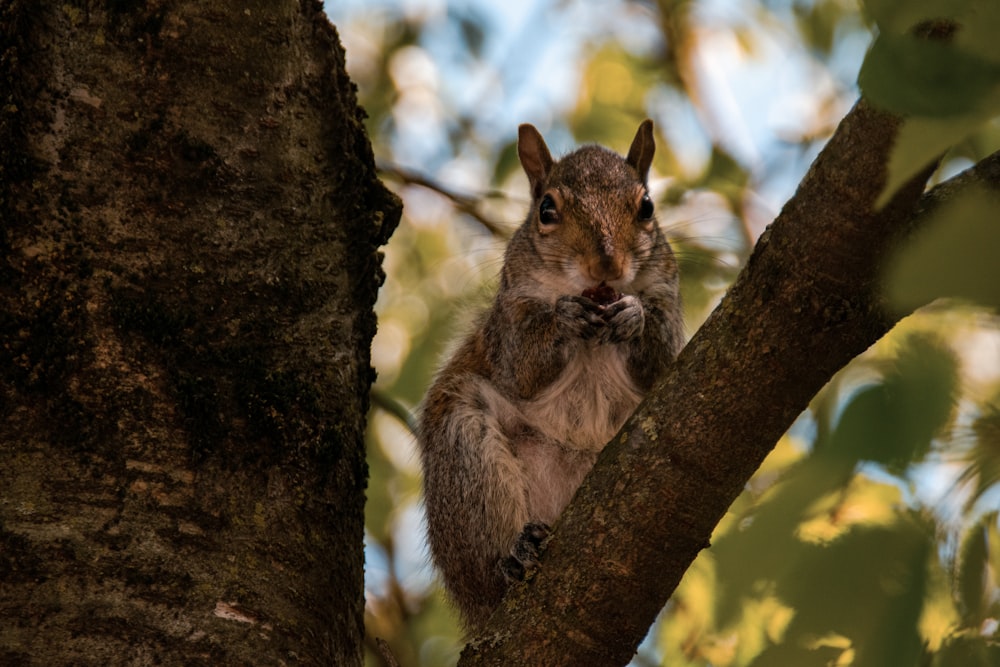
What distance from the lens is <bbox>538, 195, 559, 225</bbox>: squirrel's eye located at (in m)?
4.14

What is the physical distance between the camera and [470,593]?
3.52 metres

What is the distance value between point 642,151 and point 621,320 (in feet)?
3.85

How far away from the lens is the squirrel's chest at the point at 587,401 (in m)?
3.65

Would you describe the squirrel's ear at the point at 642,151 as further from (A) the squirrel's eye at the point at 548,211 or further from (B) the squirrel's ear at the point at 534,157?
(A) the squirrel's eye at the point at 548,211

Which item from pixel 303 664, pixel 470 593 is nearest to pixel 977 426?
pixel 303 664

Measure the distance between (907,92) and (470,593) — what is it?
290cm

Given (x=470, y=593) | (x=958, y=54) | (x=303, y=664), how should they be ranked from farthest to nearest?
1. (x=470, y=593)
2. (x=303, y=664)
3. (x=958, y=54)

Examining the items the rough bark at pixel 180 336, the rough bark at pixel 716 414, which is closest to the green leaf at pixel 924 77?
the rough bark at pixel 716 414

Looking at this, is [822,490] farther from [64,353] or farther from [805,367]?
[64,353]

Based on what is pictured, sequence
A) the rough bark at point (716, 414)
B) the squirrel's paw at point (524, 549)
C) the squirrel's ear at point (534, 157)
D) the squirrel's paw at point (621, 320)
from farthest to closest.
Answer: the squirrel's ear at point (534, 157) → the squirrel's paw at point (621, 320) → the squirrel's paw at point (524, 549) → the rough bark at point (716, 414)

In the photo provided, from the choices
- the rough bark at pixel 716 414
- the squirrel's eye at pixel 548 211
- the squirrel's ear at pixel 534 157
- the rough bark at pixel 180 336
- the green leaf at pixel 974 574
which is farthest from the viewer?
the squirrel's ear at pixel 534 157

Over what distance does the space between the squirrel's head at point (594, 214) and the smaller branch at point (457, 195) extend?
0.71ft

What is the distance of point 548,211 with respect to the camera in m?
4.16

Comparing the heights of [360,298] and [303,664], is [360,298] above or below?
above
